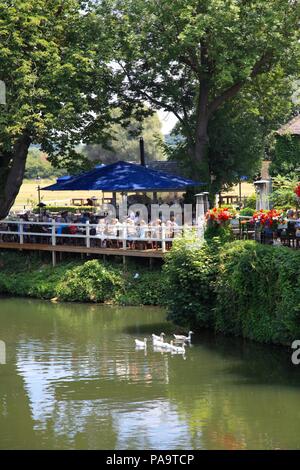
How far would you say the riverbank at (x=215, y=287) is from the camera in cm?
2356

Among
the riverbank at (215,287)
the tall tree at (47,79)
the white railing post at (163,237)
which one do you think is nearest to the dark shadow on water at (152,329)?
the riverbank at (215,287)

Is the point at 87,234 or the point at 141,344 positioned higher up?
the point at 87,234

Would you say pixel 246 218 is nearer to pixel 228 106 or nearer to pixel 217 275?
pixel 217 275

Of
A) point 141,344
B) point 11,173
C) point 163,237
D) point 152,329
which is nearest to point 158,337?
point 141,344

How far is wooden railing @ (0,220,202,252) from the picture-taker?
103 ft

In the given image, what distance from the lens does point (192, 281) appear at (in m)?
26.5

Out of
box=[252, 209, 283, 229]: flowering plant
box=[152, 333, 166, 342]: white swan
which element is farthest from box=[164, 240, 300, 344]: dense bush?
box=[152, 333, 166, 342]: white swan

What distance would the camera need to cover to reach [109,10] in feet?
130

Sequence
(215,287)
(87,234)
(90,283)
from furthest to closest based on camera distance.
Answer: (87,234) → (90,283) → (215,287)

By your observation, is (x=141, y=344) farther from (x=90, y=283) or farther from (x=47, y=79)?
(x=47, y=79)

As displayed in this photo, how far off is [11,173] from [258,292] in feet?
56.6

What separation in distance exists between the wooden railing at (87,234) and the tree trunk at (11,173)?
244 centimetres

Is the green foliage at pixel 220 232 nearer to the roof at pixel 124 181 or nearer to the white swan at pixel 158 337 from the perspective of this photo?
the white swan at pixel 158 337

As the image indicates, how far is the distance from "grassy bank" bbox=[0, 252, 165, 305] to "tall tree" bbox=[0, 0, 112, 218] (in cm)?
523
